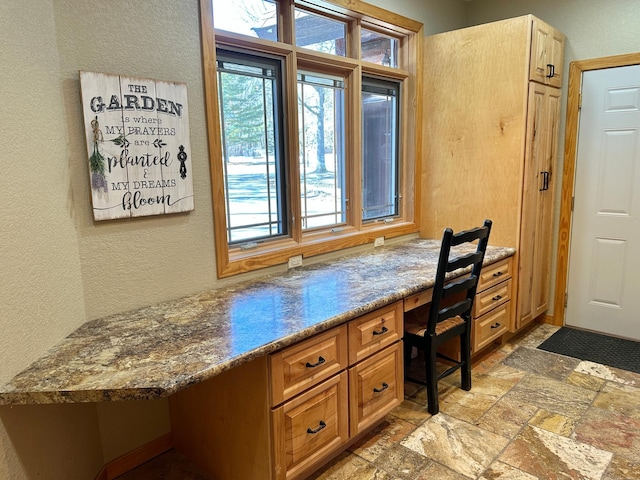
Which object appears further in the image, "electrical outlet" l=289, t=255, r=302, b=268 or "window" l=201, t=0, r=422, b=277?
"electrical outlet" l=289, t=255, r=302, b=268

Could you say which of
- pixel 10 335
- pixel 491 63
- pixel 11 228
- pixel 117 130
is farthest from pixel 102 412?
pixel 491 63

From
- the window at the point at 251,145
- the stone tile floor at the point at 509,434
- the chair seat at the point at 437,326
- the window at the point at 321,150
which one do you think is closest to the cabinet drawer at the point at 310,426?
the stone tile floor at the point at 509,434

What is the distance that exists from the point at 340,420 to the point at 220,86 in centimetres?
169

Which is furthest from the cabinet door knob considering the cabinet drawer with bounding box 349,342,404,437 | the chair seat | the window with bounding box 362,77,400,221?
the cabinet drawer with bounding box 349,342,404,437

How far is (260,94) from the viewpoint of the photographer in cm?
245

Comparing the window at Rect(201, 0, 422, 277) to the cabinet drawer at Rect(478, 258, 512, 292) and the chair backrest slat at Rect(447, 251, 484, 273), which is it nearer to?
the cabinet drawer at Rect(478, 258, 512, 292)

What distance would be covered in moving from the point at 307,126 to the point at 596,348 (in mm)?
2604

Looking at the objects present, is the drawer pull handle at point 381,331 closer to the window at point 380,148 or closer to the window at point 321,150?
the window at point 321,150

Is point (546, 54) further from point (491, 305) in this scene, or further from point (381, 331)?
point (381, 331)

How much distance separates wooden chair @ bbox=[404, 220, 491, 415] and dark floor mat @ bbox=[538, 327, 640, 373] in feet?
3.42

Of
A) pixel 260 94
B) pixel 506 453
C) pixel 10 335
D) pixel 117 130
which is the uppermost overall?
pixel 260 94

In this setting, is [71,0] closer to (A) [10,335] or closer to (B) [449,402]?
(A) [10,335]

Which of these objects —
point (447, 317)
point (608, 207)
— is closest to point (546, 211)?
point (608, 207)

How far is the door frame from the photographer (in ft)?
10.6
